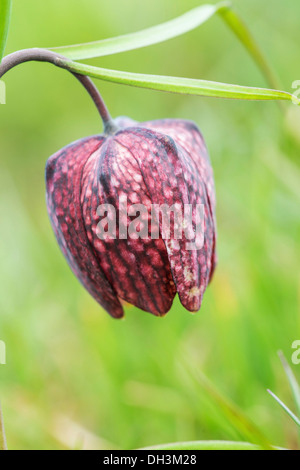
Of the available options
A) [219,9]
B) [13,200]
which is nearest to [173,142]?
[219,9]

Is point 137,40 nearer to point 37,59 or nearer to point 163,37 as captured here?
point 163,37

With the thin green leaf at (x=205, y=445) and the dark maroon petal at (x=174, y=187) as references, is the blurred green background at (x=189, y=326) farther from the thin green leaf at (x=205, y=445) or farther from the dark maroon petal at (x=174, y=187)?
the dark maroon petal at (x=174, y=187)

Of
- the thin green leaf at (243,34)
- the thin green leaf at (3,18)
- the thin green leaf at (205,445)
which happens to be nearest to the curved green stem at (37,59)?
the thin green leaf at (3,18)

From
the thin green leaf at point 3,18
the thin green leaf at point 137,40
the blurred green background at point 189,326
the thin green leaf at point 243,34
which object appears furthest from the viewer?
the blurred green background at point 189,326

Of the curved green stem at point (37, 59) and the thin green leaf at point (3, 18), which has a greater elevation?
→ the thin green leaf at point (3, 18)

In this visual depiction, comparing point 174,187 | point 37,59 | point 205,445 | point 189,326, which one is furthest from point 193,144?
point 189,326

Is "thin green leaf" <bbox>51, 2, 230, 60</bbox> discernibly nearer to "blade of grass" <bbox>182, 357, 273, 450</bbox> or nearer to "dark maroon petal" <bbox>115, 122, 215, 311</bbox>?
"dark maroon petal" <bbox>115, 122, 215, 311</bbox>

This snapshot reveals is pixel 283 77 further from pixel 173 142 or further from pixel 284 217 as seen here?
pixel 173 142
